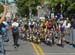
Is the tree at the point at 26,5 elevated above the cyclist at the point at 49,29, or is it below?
below

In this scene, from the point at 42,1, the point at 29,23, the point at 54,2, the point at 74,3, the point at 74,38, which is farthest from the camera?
the point at 42,1

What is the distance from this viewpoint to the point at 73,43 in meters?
21.2

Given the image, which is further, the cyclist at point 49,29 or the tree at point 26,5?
the tree at point 26,5

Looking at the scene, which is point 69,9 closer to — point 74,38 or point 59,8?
point 59,8

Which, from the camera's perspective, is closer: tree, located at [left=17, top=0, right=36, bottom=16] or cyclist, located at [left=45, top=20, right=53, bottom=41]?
cyclist, located at [left=45, top=20, right=53, bottom=41]

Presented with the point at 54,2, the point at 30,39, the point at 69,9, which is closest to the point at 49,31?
the point at 30,39

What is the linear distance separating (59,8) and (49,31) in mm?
23532

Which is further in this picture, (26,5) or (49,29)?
(26,5)

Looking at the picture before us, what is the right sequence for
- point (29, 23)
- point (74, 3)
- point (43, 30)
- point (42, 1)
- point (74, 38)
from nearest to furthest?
point (74, 38)
point (43, 30)
point (29, 23)
point (74, 3)
point (42, 1)

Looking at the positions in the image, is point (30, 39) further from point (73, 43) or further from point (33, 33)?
point (73, 43)

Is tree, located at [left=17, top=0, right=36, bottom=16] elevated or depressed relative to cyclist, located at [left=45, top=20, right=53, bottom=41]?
depressed

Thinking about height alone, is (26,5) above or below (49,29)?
below

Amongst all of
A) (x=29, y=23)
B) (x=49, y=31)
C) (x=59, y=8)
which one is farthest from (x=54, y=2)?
(x=49, y=31)

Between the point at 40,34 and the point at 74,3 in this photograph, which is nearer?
the point at 40,34
